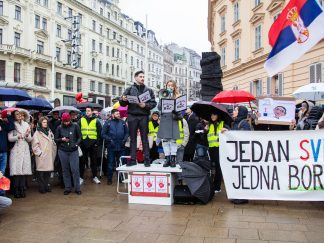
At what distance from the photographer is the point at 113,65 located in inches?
2559

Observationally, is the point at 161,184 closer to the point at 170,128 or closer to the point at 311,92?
the point at 170,128

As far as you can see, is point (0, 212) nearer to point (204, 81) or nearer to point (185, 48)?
point (204, 81)

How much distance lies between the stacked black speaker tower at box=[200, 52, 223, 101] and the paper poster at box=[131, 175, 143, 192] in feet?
15.5

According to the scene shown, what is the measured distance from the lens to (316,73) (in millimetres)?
15891

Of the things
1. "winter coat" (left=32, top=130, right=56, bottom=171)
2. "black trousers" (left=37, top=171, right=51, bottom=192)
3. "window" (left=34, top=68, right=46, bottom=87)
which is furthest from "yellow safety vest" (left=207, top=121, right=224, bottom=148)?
"window" (left=34, top=68, right=46, bottom=87)

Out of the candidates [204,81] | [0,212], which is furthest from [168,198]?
[204,81]

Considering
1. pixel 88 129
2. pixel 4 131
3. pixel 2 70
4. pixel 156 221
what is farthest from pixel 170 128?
pixel 2 70

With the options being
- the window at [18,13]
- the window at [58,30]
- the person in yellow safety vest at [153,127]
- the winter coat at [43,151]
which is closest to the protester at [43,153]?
the winter coat at [43,151]

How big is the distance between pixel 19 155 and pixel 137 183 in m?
2.80

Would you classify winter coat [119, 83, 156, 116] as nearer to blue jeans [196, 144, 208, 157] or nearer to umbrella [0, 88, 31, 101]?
blue jeans [196, 144, 208, 157]

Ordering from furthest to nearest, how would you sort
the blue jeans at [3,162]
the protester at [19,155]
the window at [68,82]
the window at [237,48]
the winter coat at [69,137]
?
the window at [68,82] < the window at [237,48] < the winter coat at [69,137] < the protester at [19,155] < the blue jeans at [3,162]

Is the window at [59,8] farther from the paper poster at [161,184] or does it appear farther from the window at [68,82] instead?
the paper poster at [161,184]

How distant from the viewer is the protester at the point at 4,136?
24.6 ft

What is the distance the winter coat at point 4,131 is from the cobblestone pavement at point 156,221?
1.15 m
